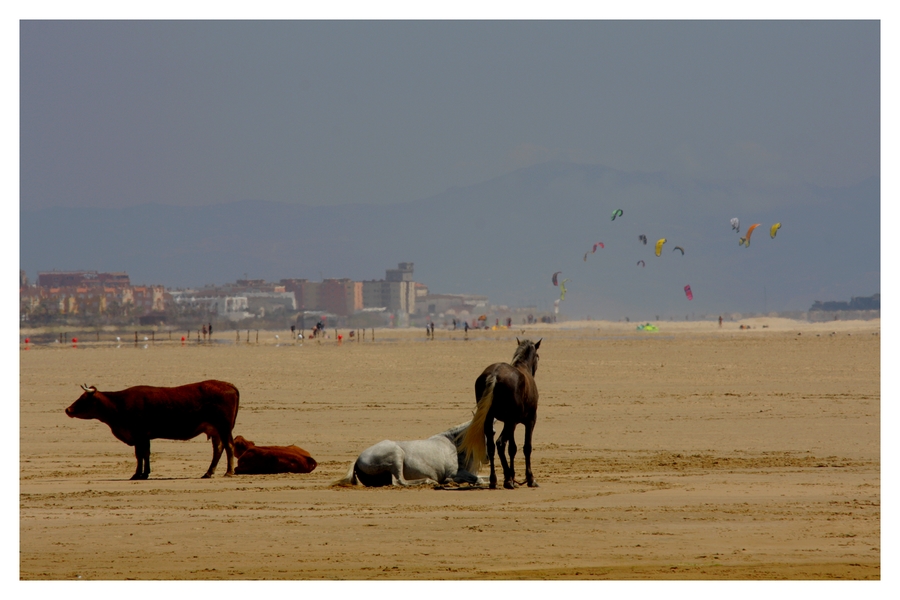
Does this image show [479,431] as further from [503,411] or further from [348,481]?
[348,481]

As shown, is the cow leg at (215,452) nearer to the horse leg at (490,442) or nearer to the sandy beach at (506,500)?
the sandy beach at (506,500)

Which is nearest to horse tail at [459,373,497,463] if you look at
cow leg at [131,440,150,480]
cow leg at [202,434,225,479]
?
cow leg at [202,434,225,479]

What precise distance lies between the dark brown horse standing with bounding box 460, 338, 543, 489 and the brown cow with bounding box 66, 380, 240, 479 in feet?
10.8

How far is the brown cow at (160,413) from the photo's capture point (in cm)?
1359

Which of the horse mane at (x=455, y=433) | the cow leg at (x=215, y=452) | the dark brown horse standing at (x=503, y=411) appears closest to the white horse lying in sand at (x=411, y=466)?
the horse mane at (x=455, y=433)

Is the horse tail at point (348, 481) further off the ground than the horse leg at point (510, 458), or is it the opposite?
the horse leg at point (510, 458)

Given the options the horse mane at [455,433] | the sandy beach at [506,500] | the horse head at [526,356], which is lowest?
the sandy beach at [506,500]

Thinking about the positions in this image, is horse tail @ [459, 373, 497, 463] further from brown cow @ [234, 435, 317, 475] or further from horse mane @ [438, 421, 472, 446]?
brown cow @ [234, 435, 317, 475]

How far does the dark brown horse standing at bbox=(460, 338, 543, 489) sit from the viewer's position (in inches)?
495

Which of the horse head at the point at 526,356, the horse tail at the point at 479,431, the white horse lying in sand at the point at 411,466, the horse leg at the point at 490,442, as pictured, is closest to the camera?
the horse tail at the point at 479,431

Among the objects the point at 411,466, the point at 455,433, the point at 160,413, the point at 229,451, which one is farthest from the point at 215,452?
the point at 455,433

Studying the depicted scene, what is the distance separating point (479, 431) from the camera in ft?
42.2

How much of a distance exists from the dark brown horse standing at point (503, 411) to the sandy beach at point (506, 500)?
16.1 inches

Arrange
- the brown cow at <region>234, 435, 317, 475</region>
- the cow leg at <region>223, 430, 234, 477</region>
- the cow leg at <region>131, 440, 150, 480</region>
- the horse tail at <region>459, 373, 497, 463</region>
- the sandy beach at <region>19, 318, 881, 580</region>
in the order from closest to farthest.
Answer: the sandy beach at <region>19, 318, 881, 580</region> → the horse tail at <region>459, 373, 497, 463</region> → the cow leg at <region>131, 440, 150, 480</region> → the cow leg at <region>223, 430, 234, 477</region> → the brown cow at <region>234, 435, 317, 475</region>
